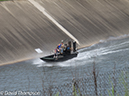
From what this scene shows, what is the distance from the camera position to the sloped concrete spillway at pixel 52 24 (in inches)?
1491

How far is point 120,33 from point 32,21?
16126mm

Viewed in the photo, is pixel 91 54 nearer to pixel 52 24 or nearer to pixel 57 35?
pixel 57 35

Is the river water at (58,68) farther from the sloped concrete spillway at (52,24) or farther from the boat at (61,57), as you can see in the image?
the sloped concrete spillway at (52,24)

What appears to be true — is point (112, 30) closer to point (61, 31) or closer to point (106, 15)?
point (106, 15)

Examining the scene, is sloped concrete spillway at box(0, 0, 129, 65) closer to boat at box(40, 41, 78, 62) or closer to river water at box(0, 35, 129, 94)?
river water at box(0, 35, 129, 94)

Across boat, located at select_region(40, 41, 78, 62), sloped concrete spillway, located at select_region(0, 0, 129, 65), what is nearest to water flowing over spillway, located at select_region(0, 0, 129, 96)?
sloped concrete spillway, located at select_region(0, 0, 129, 65)

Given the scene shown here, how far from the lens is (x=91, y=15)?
4884 cm

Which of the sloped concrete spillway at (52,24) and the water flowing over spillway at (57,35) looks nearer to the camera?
the water flowing over spillway at (57,35)

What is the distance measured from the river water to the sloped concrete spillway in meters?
3.94

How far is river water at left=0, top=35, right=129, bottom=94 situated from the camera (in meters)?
23.8

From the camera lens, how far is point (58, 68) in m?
29.5

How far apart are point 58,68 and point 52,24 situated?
15314 millimetres

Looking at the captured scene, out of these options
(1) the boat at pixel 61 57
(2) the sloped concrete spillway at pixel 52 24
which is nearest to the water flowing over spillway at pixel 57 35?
(2) the sloped concrete spillway at pixel 52 24

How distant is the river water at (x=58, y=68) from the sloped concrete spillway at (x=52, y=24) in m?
3.94
